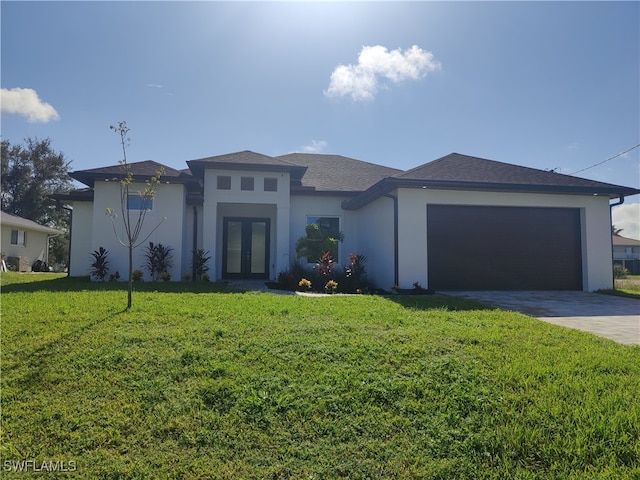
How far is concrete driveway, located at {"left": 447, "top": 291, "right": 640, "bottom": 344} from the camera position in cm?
581

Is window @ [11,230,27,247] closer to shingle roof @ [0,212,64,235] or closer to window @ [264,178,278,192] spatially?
shingle roof @ [0,212,64,235]

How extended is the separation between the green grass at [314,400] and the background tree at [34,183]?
1340 inches

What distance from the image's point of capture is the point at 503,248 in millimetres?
10859

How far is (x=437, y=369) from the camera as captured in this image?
3.71 m

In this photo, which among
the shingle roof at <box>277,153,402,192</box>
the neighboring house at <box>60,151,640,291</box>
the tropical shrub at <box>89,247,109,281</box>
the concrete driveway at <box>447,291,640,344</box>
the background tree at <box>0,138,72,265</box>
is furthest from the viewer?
the background tree at <box>0,138,72,265</box>

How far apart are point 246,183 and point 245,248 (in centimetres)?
295

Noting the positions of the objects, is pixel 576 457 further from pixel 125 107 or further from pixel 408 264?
pixel 125 107

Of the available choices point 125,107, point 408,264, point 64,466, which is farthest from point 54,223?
point 64,466

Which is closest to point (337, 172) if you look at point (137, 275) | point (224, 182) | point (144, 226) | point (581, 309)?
point (224, 182)

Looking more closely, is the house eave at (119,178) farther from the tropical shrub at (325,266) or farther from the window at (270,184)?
the tropical shrub at (325,266)

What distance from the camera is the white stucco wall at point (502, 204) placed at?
33.4 ft

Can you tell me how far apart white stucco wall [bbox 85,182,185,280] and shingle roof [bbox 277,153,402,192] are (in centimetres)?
501

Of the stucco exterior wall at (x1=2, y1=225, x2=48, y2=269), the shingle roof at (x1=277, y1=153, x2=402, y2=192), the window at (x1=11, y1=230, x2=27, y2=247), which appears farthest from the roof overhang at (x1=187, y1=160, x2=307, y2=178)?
the window at (x1=11, y1=230, x2=27, y2=247)

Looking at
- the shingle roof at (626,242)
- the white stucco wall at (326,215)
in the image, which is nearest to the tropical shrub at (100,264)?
the white stucco wall at (326,215)
